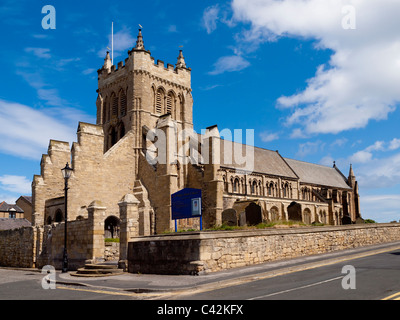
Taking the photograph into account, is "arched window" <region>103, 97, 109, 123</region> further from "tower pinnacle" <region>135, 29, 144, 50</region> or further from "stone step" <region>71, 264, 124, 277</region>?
"stone step" <region>71, 264, 124, 277</region>

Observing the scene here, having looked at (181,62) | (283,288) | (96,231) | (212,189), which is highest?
(181,62)

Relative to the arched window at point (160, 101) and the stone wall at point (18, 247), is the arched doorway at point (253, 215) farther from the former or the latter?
the arched window at point (160, 101)

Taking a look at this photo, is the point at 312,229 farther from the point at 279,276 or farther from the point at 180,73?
the point at 180,73

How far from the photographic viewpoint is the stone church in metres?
32.6

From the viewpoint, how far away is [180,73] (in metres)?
46.2

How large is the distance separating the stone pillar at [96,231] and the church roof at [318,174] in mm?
Answer: 44656

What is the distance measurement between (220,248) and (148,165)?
22.9 meters

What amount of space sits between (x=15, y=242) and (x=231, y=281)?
24.2 meters

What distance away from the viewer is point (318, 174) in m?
68.6

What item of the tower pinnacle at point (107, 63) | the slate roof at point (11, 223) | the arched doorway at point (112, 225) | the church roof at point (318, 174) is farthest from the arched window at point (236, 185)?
the slate roof at point (11, 223)

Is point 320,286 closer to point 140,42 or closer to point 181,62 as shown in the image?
point 140,42

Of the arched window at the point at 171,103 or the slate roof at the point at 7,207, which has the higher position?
the arched window at the point at 171,103

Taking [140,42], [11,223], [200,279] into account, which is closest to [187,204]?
[200,279]

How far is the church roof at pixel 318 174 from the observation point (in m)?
63.5
